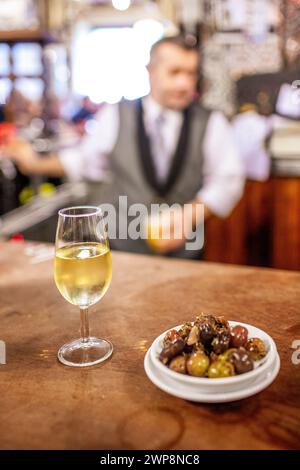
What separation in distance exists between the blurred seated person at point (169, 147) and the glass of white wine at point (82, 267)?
2.05 meters

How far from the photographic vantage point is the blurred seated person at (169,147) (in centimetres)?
305

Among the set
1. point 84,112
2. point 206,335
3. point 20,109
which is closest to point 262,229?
point 84,112

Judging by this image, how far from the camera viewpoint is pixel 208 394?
2.38ft

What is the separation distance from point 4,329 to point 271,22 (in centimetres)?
310

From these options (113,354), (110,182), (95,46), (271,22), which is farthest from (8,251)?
(95,46)

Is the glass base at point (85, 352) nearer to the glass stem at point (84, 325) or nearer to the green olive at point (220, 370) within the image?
the glass stem at point (84, 325)

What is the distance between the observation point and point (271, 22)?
340 centimetres

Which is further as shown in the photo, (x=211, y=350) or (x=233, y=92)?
(x=233, y=92)

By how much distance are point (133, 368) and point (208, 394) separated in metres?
0.18

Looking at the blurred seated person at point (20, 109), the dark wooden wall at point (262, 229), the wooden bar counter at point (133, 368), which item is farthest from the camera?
the blurred seated person at point (20, 109)

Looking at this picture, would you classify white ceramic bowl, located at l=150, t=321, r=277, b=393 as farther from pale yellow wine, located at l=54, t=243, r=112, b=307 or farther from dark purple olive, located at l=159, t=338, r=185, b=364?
pale yellow wine, located at l=54, t=243, r=112, b=307

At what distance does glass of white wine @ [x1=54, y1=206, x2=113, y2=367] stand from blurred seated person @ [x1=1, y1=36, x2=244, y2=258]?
2.05 metres

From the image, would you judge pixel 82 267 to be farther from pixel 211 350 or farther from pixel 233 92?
pixel 233 92

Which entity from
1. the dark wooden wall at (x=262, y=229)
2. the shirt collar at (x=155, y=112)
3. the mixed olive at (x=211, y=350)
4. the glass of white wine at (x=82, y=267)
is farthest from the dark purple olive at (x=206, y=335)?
the dark wooden wall at (x=262, y=229)
